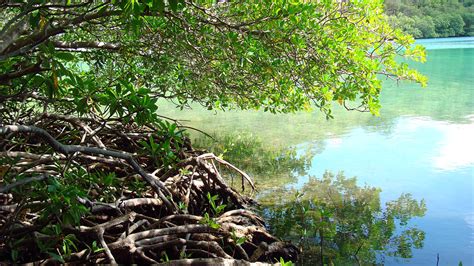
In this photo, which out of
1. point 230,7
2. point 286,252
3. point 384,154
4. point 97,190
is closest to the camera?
point 97,190

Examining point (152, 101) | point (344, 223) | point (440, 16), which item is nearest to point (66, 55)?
point (152, 101)

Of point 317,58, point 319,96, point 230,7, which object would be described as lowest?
point 319,96

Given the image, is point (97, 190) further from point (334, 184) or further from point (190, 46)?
point (334, 184)

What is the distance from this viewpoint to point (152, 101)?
6.88 feet

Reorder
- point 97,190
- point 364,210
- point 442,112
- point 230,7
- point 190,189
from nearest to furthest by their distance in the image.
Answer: point 97,190
point 190,189
point 230,7
point 364,210
point 442,112

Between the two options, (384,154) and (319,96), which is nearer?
(319,96)

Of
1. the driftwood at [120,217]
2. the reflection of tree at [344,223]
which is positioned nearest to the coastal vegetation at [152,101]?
the driftwood at [120,217]

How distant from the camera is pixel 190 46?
3625 millimetres

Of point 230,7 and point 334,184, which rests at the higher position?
point 230,7

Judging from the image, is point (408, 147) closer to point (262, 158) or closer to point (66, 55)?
point (262, 158)

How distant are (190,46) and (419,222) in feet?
8.06

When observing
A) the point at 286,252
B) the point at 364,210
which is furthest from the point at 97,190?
the point at 364,210

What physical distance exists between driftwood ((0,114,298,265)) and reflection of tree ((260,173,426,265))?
348mm

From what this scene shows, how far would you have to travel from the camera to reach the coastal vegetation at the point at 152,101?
228 centimetres
